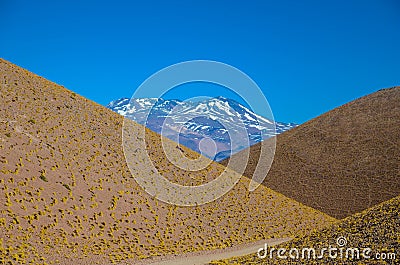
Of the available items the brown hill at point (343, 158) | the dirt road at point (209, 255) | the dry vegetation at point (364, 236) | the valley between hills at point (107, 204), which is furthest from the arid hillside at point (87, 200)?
the brown hill at point (343, 158)

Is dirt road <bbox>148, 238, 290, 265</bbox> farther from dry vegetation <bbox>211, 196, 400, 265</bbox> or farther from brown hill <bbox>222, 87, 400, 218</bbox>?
brown hill <bbox>222, 87, 400, 218</bbox>

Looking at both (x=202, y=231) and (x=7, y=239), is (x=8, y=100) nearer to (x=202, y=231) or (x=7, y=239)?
(x=7, y=239)

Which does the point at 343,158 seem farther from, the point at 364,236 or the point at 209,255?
the point at 364,236

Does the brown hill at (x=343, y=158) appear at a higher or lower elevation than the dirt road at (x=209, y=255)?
higher

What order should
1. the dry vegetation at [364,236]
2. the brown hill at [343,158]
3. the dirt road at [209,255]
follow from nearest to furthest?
1. the dry vegetation at [364,236]
2. the dirt road at [209,255]
3. the brown hill at [343,158]

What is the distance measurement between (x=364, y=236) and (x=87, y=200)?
21671mm

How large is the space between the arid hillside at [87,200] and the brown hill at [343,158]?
13.9 m

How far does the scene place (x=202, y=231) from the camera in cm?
3838

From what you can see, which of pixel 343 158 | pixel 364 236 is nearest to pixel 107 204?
pixel 364 236

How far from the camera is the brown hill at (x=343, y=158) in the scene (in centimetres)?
6397

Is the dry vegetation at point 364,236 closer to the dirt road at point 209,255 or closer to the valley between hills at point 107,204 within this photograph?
the valley between hills at point 107,204

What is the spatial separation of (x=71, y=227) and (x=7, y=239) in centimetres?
554

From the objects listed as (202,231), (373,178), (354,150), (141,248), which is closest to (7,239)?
(141,248)

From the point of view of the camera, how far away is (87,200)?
A: 34.3m
